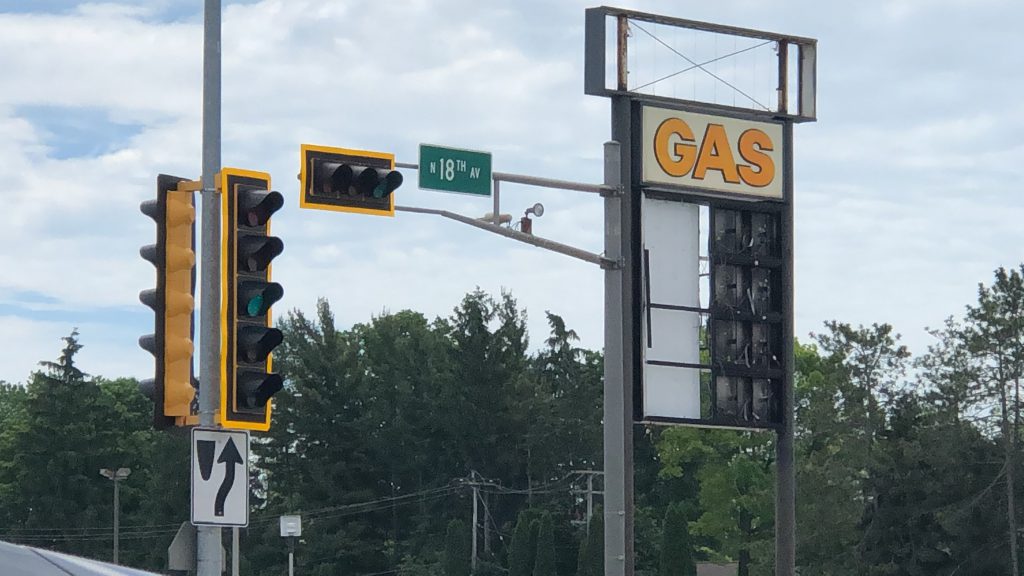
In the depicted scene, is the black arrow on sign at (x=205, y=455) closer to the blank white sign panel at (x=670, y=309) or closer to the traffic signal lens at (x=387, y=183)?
the traffic signal lens at (x=387, y=183)

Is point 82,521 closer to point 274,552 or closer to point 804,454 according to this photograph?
point 274,552

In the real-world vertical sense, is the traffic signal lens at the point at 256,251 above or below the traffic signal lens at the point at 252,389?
above

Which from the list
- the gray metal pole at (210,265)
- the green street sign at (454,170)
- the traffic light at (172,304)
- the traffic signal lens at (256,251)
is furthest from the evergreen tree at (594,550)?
the traffic signal lens at (256,251)

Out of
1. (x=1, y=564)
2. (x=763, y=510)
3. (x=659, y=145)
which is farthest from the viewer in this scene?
(x=763, y=510)

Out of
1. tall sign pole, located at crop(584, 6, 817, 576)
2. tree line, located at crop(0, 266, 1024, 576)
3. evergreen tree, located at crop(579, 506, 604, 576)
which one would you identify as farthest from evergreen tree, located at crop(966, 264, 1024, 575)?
tall sign pole, located at crop(584, 6, 817, 576)

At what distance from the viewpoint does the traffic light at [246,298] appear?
14.2 m

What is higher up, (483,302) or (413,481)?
(483,302)

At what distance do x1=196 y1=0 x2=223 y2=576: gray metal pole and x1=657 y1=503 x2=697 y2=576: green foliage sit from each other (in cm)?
6027

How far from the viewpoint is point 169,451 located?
4126 inches

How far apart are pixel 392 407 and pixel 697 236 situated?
76543 mm

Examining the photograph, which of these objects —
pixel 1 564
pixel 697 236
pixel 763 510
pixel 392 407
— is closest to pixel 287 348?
pixel 392 407

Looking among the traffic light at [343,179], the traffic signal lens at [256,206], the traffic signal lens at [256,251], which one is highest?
the traffic light at [343,179]

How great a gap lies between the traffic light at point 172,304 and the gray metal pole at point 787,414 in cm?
1693

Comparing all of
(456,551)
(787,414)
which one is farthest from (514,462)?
(787,414)
